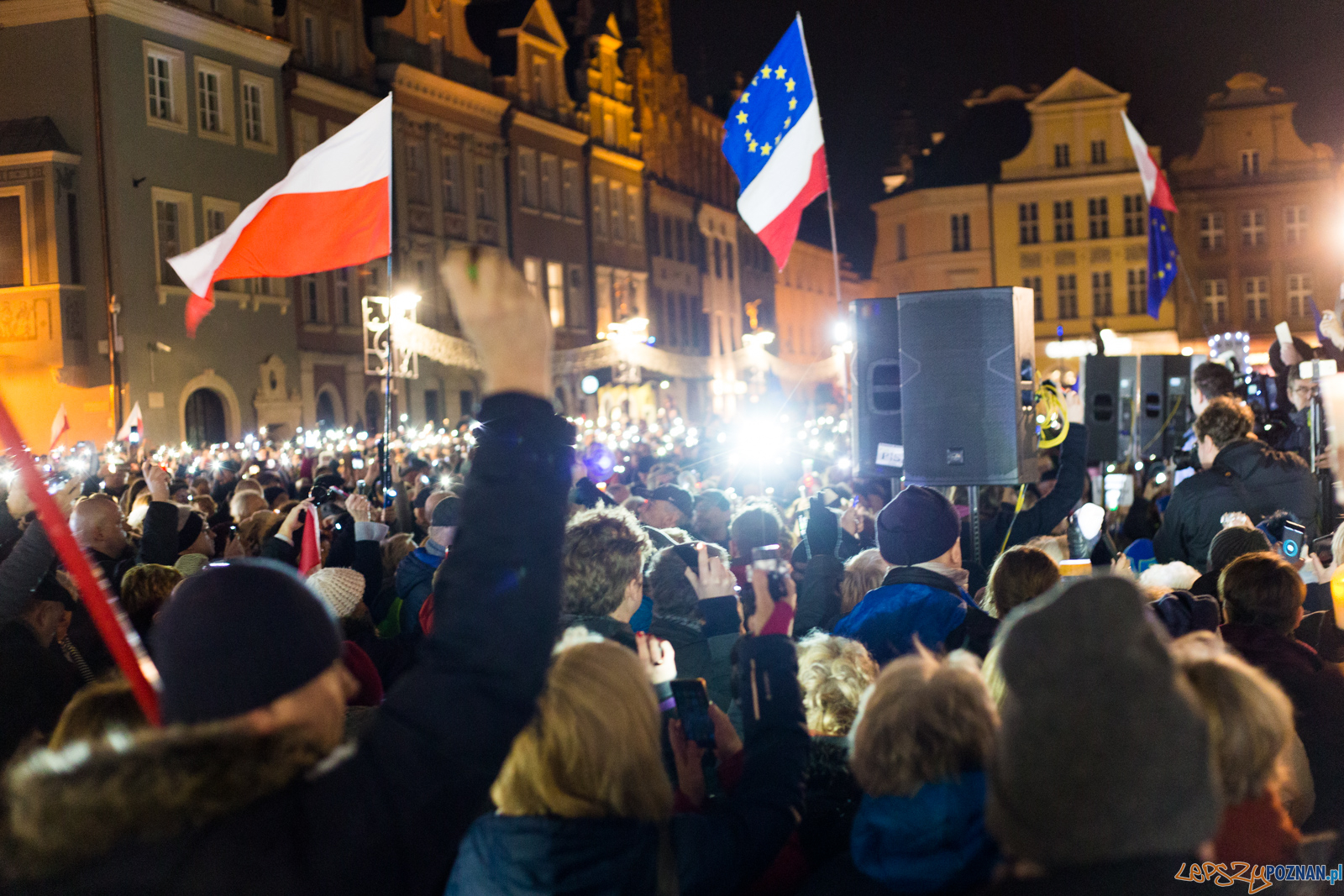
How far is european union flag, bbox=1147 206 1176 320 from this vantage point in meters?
15.2

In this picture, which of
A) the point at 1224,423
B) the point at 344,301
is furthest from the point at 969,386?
the point at 344,301

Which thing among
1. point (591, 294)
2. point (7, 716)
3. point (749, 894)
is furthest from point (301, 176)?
point (591, 294)

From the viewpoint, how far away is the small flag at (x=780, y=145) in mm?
10078

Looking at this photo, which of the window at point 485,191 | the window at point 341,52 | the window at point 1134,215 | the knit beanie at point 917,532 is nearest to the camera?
the knit beanie at point 917,532

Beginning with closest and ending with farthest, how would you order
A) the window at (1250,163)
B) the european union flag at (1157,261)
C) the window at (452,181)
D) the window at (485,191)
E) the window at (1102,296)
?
the european union flag at (1157,261) < the window at (452,181) < the window at (485,191) < the window at (1250,163) < the window at (1102,296)

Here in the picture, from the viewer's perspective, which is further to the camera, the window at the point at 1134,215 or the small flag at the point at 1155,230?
the window at the point at 1134,215

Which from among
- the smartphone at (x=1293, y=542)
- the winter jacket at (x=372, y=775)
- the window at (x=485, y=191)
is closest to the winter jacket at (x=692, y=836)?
the winter jacket at (x=372, y=775)

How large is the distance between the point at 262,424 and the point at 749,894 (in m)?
26.5

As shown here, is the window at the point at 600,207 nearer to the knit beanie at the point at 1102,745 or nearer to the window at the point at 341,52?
the window at the point at 341,52

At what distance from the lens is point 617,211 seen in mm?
45844

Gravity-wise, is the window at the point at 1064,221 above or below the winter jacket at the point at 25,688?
above

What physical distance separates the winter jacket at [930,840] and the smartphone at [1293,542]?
4.16 m

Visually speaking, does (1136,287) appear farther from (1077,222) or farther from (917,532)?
(917,532)

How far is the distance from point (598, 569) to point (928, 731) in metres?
2.00
